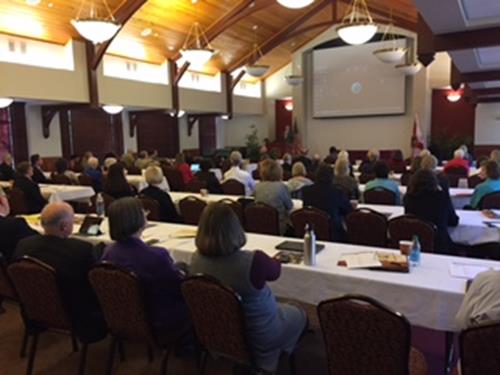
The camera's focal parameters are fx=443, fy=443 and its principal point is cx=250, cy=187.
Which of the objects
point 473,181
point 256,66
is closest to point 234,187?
point 473,181

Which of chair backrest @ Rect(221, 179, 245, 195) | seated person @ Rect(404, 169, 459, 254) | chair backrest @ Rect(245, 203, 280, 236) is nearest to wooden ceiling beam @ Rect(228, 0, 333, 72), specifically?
chair backrest @ Rect(221, 179, 245, 195)

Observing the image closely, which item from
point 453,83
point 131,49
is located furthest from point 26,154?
point 453,83

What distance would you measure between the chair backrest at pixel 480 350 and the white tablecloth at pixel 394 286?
651mm

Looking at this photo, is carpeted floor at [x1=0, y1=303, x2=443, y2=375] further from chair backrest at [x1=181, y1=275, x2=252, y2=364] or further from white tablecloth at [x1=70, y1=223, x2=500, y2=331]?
chair backrest at [x1=181, y1=275, x2=252, y2=364]

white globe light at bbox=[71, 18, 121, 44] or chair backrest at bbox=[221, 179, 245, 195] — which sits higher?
white globe light at bbox=[71, 18, 121, 44]

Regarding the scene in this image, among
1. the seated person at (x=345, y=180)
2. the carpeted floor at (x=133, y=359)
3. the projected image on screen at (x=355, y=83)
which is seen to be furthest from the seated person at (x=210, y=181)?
the projected image on screen at (x=355, y=83)

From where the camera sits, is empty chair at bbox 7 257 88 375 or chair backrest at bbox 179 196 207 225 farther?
chair backrest at bbox 179 196 207 225

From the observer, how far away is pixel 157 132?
15586 mm

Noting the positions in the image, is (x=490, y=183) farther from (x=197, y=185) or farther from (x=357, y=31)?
(x=197, y=185)

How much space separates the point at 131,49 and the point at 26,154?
3926 millimetres

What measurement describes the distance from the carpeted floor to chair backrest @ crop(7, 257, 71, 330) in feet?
1.37

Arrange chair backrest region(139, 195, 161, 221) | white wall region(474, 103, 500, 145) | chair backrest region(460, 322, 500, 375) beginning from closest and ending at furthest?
chair backrest region(460, 322, 500, 375)
chair backrest region(139, 195, 161, 221)
white wall region(474, 103, 500, 145)

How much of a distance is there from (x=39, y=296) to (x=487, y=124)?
50.2 ft

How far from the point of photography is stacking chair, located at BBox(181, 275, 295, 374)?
2154mm
